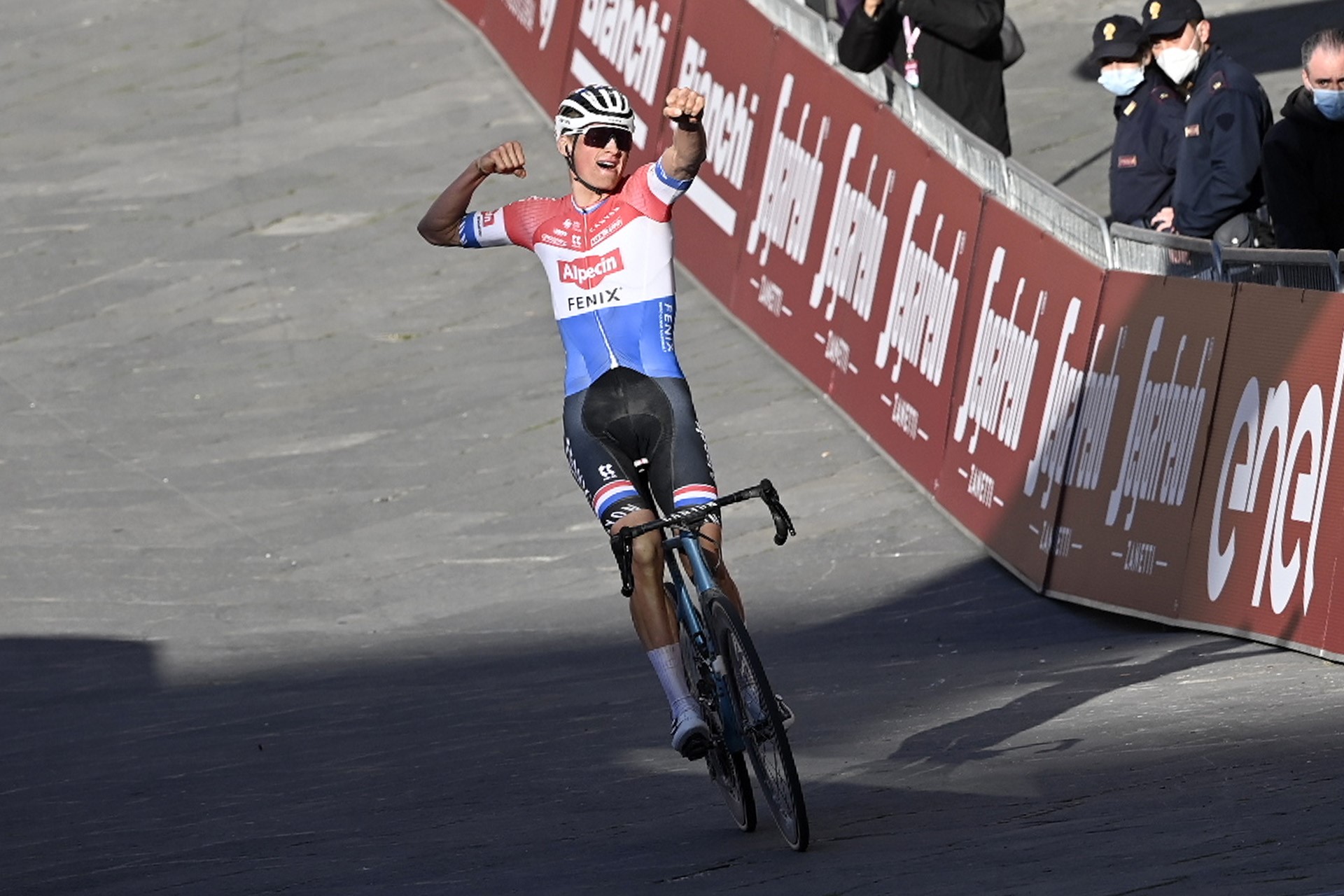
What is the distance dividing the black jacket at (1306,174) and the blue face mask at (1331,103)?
0.02 meters

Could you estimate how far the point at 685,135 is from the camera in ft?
22.6

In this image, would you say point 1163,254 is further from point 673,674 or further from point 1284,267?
point 673,674

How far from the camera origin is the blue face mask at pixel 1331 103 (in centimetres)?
941

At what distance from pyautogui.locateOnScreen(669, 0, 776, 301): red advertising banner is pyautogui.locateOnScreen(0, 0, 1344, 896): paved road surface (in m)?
0.46

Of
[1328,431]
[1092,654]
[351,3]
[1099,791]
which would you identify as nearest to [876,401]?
[1092,654]

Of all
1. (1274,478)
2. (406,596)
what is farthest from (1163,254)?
(406,596)

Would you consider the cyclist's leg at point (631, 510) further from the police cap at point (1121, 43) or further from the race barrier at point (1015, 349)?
the police cap at point (1121, 43)

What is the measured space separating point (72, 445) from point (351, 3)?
8850mm

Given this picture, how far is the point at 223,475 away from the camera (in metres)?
13.7

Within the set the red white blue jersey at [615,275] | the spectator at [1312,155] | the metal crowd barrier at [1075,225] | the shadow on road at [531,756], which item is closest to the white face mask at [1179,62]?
the metal crowd barrier at [1075,225]

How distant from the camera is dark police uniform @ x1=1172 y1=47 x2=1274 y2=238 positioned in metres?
10.3

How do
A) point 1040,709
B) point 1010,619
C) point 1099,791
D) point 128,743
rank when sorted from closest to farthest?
point 1099,791 → point 1040,709 → point 128,743 → point 1010,619

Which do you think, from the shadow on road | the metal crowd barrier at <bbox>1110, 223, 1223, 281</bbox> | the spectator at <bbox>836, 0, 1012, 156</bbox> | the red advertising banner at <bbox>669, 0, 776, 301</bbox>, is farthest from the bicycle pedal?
the red advertising banner at <bbox>669, 0, 776, 301</bbox>

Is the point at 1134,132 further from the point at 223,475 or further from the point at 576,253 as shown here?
the point at 223,475
